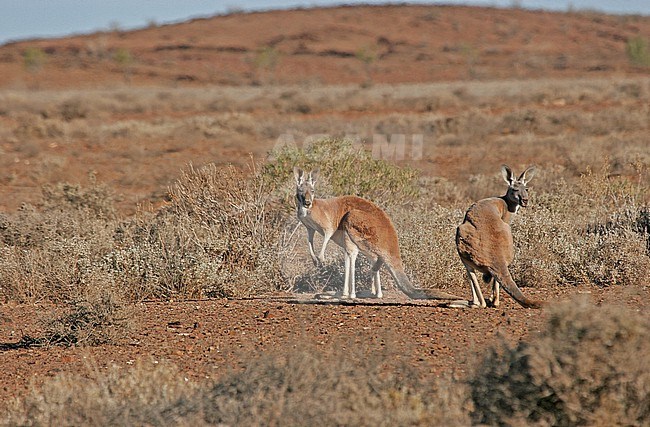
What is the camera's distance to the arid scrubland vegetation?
13.8ft

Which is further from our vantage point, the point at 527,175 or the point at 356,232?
the point at 356,232

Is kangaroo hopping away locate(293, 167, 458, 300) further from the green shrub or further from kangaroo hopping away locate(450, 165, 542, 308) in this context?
the green shrub

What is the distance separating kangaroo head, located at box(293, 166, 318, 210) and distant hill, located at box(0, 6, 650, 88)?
70.2 metres

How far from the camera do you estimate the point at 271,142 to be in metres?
25.2

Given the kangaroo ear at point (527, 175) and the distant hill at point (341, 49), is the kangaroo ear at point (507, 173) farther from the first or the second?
the distant hill at point (341, 49)

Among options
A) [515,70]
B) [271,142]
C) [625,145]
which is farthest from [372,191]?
[515,70]

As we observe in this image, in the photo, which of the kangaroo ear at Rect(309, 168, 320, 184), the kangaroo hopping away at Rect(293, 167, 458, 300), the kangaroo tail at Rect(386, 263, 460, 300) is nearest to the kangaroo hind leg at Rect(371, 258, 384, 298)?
the kangaroo hopping away at Rect(293, 167, 458, 300)

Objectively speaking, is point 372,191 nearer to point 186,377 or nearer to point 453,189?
point 453,189

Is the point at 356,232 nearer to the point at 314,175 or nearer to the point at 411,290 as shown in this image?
the point at 411,290

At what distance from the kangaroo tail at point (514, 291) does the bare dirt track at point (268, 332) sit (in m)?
0.11

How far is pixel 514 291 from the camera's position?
25.2 ft

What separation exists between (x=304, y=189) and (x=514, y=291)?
2.35m

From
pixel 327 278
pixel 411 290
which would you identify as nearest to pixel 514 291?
pixel 411 290

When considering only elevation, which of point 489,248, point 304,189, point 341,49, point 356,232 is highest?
point 341,49
